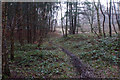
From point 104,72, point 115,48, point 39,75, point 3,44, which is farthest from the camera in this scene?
point 115,48

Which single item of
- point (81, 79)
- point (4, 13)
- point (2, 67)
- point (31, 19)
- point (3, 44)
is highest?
point (31, 19)

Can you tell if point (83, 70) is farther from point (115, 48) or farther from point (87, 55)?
point (115, 48)

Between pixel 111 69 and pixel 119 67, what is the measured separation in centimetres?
75

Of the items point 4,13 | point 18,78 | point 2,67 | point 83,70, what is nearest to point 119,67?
point 83,70

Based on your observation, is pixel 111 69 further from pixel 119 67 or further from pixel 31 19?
pixel 31 19

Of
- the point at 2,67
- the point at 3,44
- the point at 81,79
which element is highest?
the point at 3,44

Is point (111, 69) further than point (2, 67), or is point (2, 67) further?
point (111, 69)

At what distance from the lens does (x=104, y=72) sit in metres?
8.45

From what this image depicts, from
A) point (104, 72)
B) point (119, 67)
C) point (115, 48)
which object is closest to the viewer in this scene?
point (104, 72)

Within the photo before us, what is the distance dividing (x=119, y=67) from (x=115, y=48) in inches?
157

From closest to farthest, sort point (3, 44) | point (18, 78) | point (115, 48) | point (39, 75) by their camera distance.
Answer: point (3, 44), point (18, 78), point (39, 75), point (115, 48)

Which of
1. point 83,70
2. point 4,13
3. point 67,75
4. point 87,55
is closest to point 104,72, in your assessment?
point 83,70

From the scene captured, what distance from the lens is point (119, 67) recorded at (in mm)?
9047

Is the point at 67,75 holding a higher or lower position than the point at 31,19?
lower
